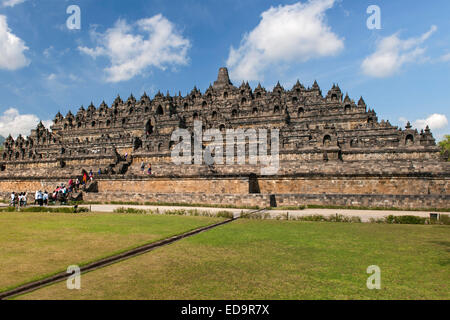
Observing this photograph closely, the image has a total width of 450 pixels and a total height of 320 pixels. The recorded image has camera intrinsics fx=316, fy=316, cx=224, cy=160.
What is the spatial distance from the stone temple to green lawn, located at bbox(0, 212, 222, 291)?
10.6 m

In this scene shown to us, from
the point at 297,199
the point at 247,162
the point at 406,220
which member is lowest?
the point at 406,220

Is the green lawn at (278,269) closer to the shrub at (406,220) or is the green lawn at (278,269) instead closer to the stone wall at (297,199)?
the shrub at (406,220)

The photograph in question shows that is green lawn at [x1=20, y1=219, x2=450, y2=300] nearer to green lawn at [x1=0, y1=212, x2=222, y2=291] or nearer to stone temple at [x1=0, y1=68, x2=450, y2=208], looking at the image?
green lawn at [x1=0, y1=212, x2=222, y2=291]

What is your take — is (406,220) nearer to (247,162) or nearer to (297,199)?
(297,199)

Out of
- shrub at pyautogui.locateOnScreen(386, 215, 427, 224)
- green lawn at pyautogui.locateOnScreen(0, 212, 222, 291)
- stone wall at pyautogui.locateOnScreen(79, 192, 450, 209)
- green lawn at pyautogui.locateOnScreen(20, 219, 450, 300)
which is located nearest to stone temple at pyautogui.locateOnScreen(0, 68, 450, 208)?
stone wall at pyautogui.locateOnScreen(79, 192, 450, 209)

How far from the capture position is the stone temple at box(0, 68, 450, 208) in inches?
953

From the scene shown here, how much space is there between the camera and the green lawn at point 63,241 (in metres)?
7.64

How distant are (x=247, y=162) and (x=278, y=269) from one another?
84.4ft

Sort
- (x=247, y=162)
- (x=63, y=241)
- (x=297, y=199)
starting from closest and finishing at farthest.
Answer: (x=63, y=241)
(x=297, y=199)
(x=247, y=162)

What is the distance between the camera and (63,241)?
10.9 m

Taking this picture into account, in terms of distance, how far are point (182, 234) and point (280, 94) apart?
155 ft

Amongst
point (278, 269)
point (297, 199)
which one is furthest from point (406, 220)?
point (278, 269)
